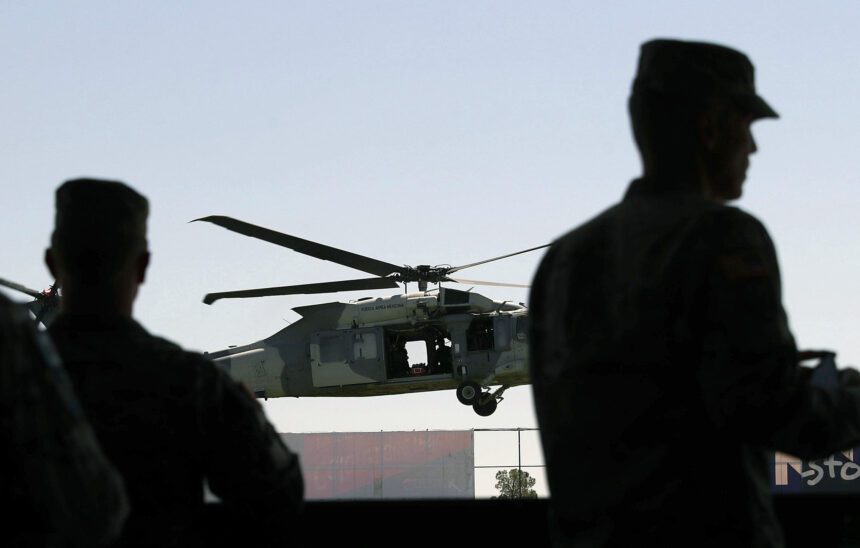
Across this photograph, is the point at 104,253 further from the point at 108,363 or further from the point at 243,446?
the point at 243,446

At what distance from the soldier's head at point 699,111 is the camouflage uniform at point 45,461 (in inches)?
37.7

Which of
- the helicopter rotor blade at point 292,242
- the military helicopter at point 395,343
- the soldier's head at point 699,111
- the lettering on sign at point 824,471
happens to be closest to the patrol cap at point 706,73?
the soldier's head at point 699,111

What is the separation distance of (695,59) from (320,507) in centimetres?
99

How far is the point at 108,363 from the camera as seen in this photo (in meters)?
1.95

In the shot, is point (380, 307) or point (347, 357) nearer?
point (380, 307)

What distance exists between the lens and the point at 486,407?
1046 inches

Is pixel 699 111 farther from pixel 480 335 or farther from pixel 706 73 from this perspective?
pixel 480 335

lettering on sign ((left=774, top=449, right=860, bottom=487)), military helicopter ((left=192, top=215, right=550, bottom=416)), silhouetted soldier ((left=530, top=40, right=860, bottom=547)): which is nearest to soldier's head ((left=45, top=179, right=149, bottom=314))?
silhouetted soldier ((left=530, top=40, right=860, bottom=547))

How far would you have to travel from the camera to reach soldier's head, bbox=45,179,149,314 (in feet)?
6.49

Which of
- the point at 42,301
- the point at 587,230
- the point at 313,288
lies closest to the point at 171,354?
the point at 587,230

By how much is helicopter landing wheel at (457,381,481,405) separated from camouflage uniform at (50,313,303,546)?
23.8 meters

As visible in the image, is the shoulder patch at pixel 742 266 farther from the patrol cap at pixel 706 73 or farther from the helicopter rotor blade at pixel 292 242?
the helicopter rotor blade at pixel 292 242

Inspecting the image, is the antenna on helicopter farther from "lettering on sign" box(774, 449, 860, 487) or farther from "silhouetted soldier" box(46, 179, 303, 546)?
"silhouetted soldier" box(46, 179, 303, 546)

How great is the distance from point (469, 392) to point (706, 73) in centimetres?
2405
